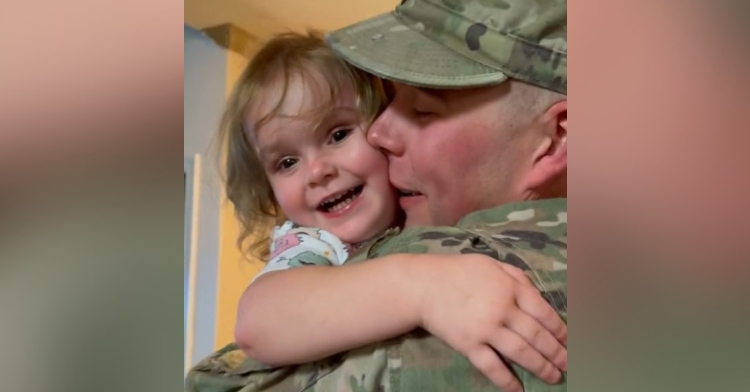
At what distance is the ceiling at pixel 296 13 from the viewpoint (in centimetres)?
60

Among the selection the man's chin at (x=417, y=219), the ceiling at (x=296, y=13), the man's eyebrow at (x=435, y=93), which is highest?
the ceiling at (x=296, y=13)

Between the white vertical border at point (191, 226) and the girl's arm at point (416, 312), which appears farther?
the white vertical border at point (191, 226)

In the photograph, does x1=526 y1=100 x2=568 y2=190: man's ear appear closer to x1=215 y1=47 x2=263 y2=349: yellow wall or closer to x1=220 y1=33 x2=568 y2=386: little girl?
x1=220 y1=33 x2=568 y2=386: little girl

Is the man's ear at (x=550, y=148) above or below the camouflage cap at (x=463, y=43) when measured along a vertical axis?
below

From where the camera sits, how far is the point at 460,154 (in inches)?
22.6

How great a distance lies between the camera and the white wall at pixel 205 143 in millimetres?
611

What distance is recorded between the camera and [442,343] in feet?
1.73

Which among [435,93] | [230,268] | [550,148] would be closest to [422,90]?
[435,93]

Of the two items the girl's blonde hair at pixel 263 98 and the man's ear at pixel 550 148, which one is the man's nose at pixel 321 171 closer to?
the girl's blonde hair at pixel 263 98

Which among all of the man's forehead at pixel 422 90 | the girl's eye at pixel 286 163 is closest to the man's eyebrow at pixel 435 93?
the man's forehead at pixel 422 90

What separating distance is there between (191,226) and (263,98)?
13 centimetres
